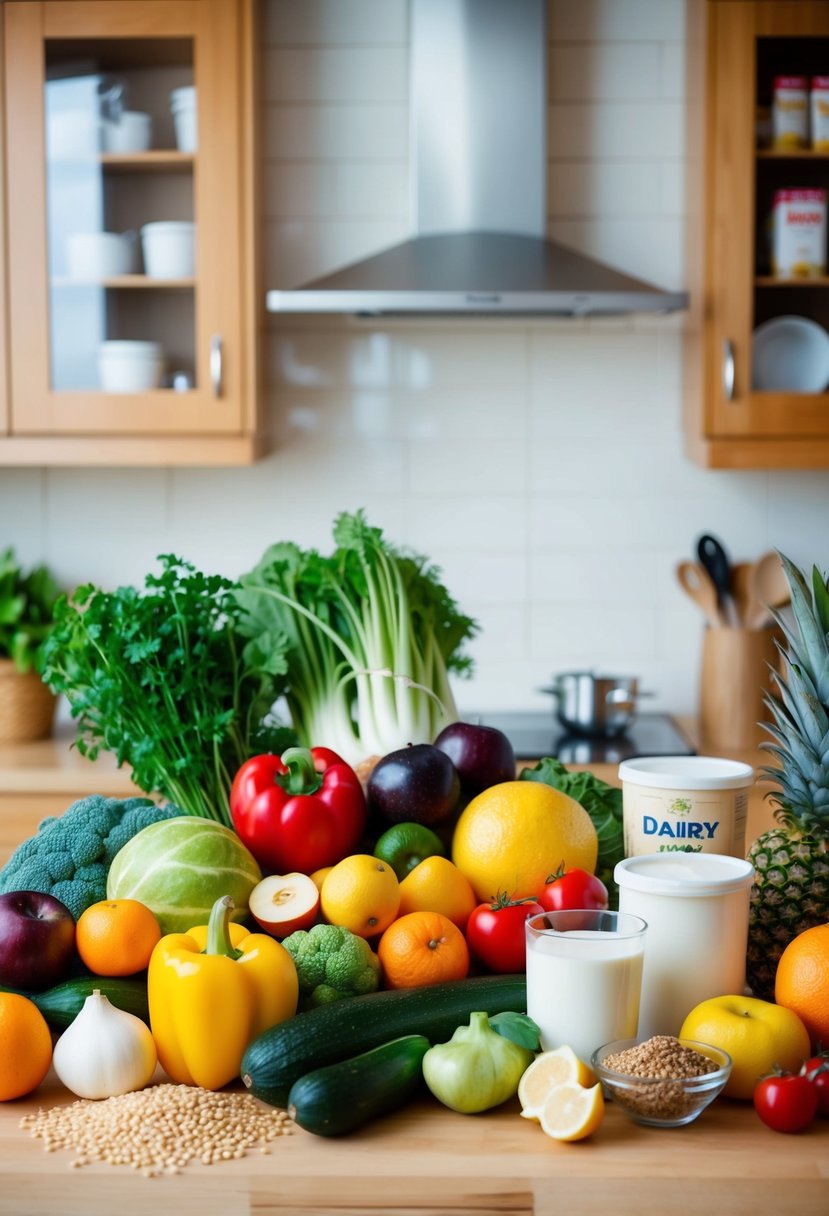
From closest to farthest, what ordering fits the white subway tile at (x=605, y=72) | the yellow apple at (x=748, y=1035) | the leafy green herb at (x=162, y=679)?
the yellow apple at (x=748, y=1035), the leafy green herb at (x=162, y=679), the white subway tile at (x=605, y=72)

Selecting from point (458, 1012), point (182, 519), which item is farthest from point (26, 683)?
point (458, 1012)

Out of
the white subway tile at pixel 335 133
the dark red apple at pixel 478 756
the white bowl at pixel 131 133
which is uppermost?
the white subway tile at pixel 335 133

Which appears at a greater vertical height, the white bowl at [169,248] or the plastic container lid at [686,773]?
the white bowl at [169,248]

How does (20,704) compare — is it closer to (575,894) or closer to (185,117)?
(185,117)

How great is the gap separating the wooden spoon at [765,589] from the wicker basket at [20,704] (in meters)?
1.64

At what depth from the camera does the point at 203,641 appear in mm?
1535

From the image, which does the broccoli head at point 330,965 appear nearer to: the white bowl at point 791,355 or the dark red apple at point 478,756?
the dark red apple at point 478,756

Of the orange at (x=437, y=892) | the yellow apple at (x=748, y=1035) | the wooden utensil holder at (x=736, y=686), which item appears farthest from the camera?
the wooden utensil holder at (x=736, y=686)

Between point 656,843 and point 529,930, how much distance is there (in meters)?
0.21

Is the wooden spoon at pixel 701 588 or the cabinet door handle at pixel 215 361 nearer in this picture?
the cabinet door handle at pixel 215 361

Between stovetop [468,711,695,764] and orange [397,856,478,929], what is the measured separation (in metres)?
1.38

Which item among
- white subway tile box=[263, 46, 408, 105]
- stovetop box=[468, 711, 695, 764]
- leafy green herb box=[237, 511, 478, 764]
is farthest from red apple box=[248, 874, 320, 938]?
white subway tile box=[263, 46, 408, 105]

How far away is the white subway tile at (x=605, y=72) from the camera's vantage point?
3014 millimetres

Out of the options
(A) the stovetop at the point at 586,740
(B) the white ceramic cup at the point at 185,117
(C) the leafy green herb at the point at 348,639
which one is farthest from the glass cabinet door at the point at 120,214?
(C) the leafy green herb at the point at 348,639
